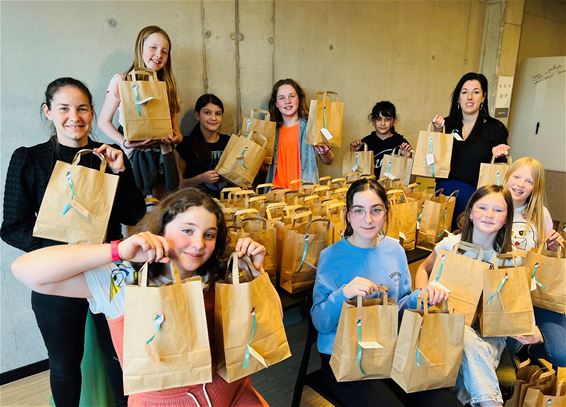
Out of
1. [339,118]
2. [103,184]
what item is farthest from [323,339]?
[339,118]

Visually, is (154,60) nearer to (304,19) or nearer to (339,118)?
(339,118)

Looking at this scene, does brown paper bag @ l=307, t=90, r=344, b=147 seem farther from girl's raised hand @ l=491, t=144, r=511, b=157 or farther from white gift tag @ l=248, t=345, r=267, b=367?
white gift tag @ l=248, t=345, r=267, b=367

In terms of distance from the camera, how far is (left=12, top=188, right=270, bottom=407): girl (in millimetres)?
1128

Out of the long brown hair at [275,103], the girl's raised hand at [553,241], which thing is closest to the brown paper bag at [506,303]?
the girl's raised hand at [553,241]

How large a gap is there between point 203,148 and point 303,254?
1287 mm

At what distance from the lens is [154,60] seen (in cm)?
217

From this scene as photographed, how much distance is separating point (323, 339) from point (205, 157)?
157 cm

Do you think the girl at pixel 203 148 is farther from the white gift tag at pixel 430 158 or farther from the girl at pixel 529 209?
the girl at pixel 529 209

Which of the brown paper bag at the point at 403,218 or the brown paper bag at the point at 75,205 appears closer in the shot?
the brown paper bag at the point at 75,205

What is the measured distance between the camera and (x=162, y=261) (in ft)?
3.84

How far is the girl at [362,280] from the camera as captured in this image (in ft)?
4.90

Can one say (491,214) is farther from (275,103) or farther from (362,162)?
(275,103)

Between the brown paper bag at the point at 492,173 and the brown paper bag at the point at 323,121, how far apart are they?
105cm

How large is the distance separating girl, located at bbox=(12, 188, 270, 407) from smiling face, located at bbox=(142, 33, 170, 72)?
113 cm
